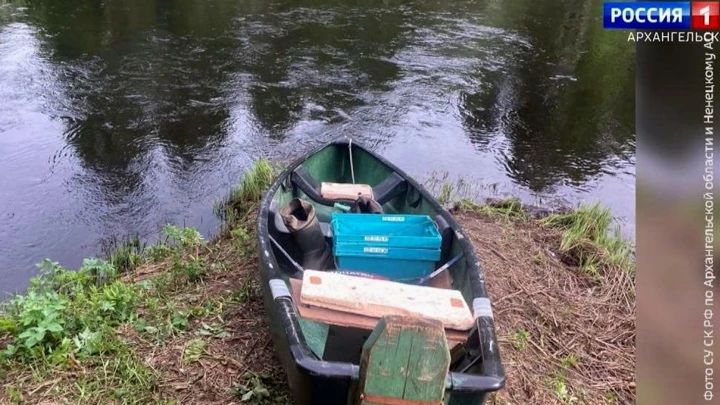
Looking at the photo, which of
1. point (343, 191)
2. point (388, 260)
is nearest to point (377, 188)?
point (343, 191)

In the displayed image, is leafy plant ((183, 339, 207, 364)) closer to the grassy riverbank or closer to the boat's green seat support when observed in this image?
the grassy riverbank

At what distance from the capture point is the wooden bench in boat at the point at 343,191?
475 centimetres

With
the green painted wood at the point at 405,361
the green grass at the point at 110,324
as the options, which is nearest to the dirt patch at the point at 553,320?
the green painted wood at the point at 405,361

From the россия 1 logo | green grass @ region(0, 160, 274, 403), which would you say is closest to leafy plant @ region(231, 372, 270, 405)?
green grass @ region(0, 160, 274, 403)

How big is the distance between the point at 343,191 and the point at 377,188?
272 mm

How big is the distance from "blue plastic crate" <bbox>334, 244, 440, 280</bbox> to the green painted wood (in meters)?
1.66

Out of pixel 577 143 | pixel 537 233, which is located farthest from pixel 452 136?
pixel 537 233

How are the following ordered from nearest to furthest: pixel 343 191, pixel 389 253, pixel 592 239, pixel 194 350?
pixel 194 350 → pixel 389 253 → pixel 343 191 → pixel 592 239

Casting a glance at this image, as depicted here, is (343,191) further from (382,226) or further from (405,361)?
(405,361)

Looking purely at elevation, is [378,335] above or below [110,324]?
above

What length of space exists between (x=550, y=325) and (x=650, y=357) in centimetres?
236

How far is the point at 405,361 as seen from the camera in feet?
6.53

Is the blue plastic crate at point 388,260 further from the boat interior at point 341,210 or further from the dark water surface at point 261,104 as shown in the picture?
the dark water surface at point 261,104

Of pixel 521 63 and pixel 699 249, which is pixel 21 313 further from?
pixel 521 63
